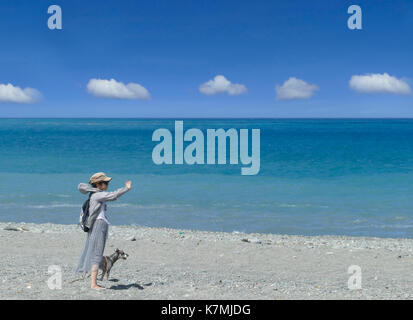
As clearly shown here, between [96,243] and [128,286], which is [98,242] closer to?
[96,243]

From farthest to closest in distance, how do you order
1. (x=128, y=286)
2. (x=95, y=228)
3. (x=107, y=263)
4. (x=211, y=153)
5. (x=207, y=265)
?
(x=211, y=153) < (x=207, y=265) < (x=128, y=286) < (x=107, y=263) < (x=95, y=228)

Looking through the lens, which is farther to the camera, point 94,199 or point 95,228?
point 95,228

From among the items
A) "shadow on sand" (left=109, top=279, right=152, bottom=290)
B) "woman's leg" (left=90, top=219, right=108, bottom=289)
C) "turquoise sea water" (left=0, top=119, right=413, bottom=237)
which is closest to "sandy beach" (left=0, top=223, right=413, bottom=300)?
"shadow on sand" (left=109, top=279, right=152, bottom=290)

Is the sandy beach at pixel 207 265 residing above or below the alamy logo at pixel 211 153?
below

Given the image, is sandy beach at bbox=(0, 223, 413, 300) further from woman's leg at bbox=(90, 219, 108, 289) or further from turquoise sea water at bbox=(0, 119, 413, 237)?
turquoise sea water at bbox=(0, 119, 413, 237)

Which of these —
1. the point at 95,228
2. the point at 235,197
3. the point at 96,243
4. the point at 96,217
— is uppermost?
the point at 235,197

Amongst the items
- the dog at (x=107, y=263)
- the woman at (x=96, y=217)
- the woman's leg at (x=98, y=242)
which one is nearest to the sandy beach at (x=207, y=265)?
the dog at (x=107, y=263)

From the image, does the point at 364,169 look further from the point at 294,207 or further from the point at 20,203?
the point at 20,203

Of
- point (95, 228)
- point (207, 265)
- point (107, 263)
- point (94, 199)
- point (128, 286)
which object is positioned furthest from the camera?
point (207, 265)

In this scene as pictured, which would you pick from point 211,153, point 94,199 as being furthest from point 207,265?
point 211,153

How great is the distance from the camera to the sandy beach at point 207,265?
8477 mm

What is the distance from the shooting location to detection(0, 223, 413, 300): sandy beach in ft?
27.8

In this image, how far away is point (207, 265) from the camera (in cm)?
1191

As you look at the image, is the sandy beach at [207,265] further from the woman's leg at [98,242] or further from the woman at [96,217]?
the woman at [96,217]
